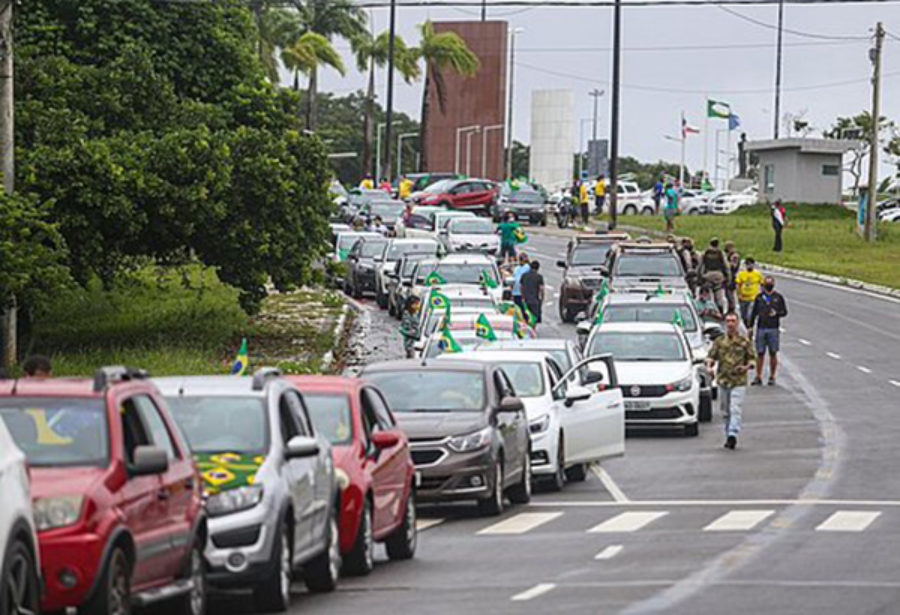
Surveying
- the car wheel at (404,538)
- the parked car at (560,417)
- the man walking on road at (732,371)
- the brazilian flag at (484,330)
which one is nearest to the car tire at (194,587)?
the car wheel at (404,538)

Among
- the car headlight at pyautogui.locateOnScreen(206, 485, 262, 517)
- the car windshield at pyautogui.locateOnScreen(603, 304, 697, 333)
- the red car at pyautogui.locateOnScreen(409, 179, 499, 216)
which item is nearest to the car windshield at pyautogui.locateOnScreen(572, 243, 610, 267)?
the car windshield at pyautogui.locateOnScreen(603, 304, 697, 333)

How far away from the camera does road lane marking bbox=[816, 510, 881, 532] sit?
66.0 feet

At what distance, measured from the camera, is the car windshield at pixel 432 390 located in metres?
21.5

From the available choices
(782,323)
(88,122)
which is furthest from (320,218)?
(782,323)

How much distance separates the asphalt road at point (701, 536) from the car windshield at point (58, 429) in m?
3.00

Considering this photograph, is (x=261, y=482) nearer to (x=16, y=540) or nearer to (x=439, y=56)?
(x=16, y=540)

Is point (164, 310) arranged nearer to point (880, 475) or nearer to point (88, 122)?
point (88, 122)

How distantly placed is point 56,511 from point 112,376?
148 centimetres

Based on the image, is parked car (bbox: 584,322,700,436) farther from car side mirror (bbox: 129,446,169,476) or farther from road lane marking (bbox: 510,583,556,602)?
car side mirror (bbox: 129,446,169,476)

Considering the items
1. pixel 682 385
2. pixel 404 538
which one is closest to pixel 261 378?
pixel 404 538

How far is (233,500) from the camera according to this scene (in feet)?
45.6

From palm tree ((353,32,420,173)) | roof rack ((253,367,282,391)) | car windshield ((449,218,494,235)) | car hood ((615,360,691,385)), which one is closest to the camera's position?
roof rack ((253,367,282,391))

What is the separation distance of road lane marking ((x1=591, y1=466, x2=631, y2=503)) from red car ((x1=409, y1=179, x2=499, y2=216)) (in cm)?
5747

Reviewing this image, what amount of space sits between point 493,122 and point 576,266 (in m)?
84.4
